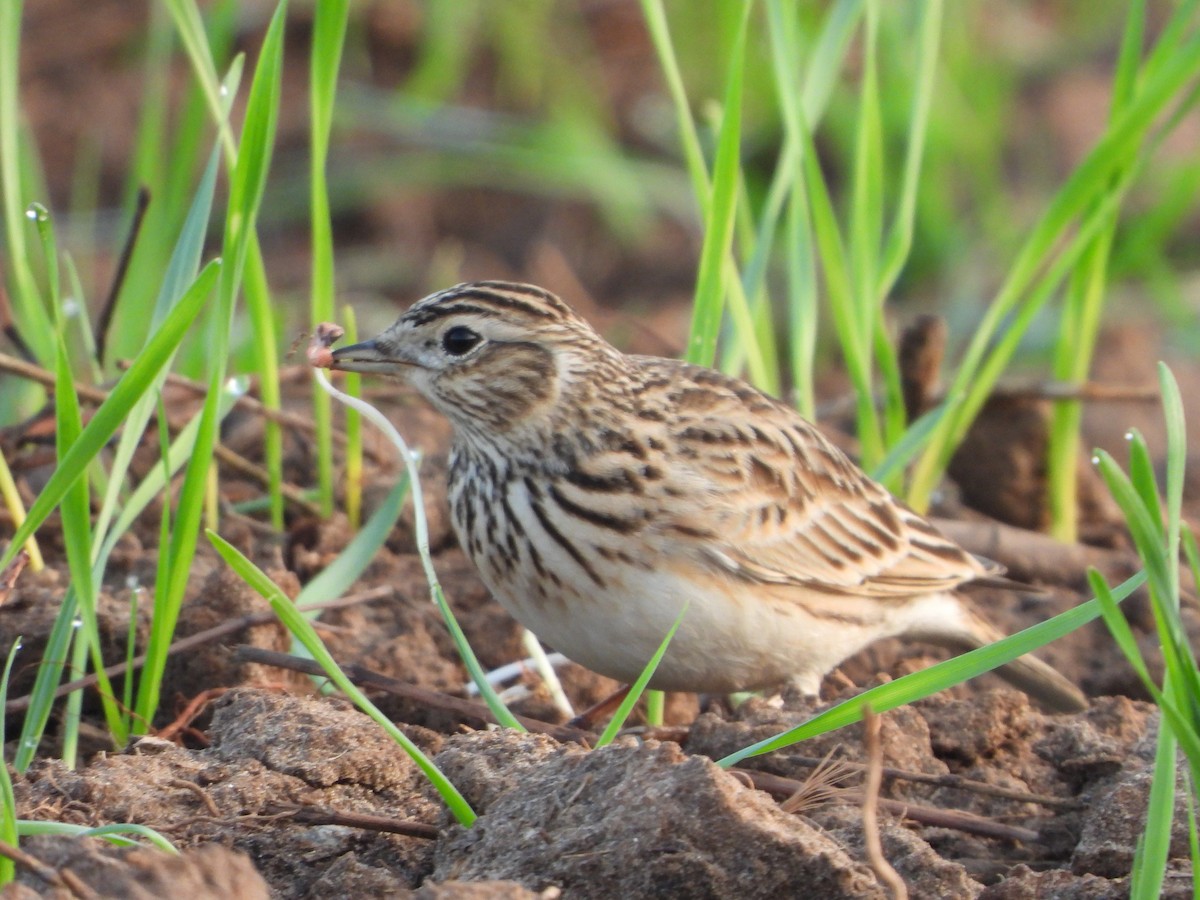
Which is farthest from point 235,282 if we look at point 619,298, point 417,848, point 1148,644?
point 619,298

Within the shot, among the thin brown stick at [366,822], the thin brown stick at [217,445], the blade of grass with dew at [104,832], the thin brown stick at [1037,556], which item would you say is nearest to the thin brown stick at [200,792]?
the thin brown stick at [366,822]

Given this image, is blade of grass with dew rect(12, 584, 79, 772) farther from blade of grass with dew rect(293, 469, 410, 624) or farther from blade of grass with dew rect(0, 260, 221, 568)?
blade of grass with dew rect(293, 469, 410, 624)

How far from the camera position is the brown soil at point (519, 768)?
3.10 m

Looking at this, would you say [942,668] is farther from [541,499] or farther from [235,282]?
[235,282]

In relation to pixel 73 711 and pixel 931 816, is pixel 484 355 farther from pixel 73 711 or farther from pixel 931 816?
pixel 931 816

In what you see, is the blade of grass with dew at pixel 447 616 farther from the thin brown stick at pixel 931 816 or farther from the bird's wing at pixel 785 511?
the bird's wing at pixel 785 511

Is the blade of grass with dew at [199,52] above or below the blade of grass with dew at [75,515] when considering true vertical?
above

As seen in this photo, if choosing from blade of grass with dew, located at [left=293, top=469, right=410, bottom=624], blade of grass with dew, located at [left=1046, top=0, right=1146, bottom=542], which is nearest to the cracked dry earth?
blade of grass with dew, located at [left=293, top=469, right=410, bottom=624]

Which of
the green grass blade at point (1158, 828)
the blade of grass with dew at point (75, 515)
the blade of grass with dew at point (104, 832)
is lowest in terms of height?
the blade of grass with dew at point (104, 832)

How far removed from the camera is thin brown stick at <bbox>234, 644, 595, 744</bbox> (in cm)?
403

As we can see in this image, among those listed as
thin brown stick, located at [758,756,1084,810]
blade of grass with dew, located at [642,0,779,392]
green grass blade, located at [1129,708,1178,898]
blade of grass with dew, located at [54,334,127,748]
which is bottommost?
thin brown stick, located at [758,756,1084,810]

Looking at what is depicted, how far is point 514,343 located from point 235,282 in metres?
1.04

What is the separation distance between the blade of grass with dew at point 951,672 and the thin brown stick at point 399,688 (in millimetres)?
825

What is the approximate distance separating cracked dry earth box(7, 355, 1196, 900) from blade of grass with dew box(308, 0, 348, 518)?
0.50m
